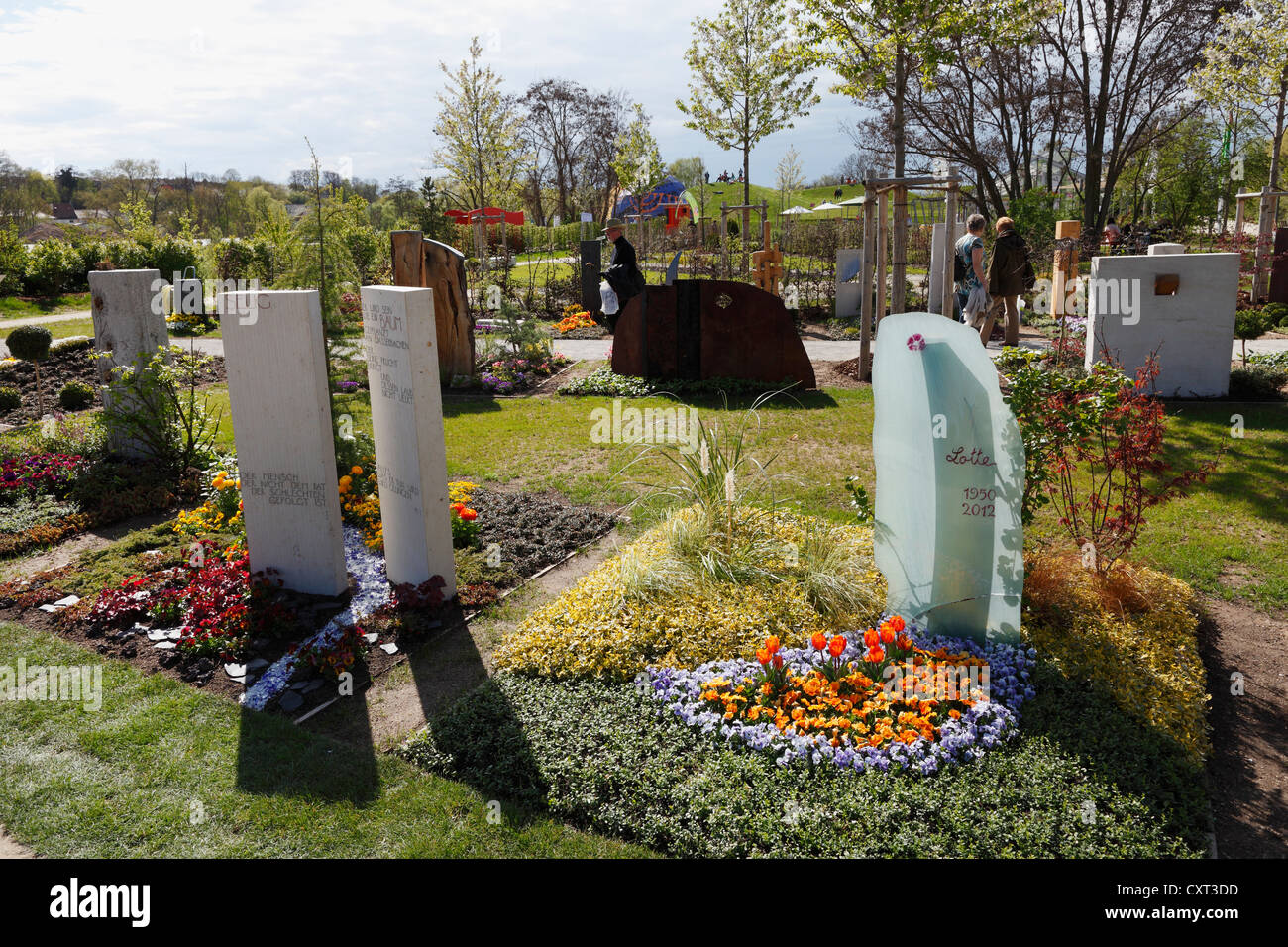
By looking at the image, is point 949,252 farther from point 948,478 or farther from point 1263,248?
point 1263,248

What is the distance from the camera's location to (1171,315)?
9992 millimetres

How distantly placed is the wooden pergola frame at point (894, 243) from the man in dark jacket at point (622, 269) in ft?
11.3

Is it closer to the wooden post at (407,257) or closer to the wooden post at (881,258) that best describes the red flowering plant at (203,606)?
the wooden post at (407,257)

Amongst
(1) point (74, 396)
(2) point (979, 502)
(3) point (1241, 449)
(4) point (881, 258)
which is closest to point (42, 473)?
(1) point (74, 396)

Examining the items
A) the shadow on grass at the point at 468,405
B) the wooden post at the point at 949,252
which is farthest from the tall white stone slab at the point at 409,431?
Result: the wooden post at the point at 949,252

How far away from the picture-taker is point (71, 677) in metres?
4.89

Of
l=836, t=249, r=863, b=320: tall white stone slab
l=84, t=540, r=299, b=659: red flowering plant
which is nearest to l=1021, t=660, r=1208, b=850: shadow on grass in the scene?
l=84, t=540, r=299, b=659: red flowering plant

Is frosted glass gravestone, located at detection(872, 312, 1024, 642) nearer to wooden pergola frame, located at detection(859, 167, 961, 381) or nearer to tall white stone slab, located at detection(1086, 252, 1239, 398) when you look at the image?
wooden pergola frame, located at detection(859, 167, 961, 381)

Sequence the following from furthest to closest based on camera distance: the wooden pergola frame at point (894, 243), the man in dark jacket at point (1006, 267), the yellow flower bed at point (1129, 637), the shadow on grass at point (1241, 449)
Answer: the man in dark jacket at point (1006, 267) < the wooden pergola frame at point (894, 243) < the shadow on grass at point (1241, 449) < the yellow flower bed at point (1129, 637)

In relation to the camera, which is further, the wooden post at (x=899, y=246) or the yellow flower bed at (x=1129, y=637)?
the wooden post at (x=899, y=246)

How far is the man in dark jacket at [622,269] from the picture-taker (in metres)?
13.2

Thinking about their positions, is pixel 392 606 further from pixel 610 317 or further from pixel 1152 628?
pixel 610 317

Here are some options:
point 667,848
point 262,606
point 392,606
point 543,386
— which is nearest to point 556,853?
point 667,848

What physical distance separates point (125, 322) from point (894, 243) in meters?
9.02
